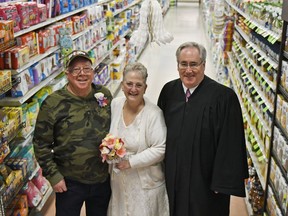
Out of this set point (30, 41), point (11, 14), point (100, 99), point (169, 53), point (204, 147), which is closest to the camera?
point (204, 147)

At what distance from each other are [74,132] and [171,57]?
9258 mm

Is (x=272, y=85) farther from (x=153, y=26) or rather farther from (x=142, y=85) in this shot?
(x=153, y=26)

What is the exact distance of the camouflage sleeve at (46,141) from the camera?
2.51 metres

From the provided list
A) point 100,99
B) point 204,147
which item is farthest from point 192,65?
point 100,99

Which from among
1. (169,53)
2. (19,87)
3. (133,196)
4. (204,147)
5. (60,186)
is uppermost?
(19,87)

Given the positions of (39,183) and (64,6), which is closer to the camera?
(39,183)

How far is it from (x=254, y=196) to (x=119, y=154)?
188 centimetres

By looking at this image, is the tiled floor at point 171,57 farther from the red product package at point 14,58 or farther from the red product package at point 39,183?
the red product package at point 14,58

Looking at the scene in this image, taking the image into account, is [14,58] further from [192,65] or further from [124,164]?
[192,65]

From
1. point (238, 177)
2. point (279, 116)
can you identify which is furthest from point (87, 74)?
point (279, 116)

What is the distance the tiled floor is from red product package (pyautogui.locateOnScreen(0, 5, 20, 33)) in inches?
74.8

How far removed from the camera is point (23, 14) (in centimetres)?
350

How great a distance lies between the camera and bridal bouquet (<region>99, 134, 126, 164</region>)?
2.41 meters

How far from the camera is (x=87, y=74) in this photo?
2.58 meters
